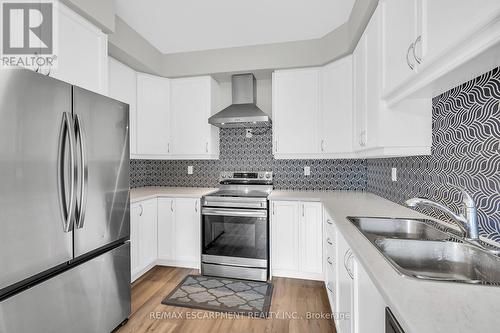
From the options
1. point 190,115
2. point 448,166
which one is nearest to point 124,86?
point 190,115

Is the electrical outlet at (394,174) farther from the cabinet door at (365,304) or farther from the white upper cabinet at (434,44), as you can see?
the cabinet door at (365,304)

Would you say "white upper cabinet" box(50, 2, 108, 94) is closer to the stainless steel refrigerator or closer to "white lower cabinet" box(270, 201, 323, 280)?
the stainless steel refrigerator

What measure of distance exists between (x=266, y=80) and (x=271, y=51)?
464mm

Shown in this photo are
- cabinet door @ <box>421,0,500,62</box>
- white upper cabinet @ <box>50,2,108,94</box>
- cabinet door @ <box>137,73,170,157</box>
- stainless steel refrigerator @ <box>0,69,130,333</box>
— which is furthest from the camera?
cabinet door @ <box>137,73,170,157</box>

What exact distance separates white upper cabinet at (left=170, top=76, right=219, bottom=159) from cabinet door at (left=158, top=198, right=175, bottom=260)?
0.66 metres

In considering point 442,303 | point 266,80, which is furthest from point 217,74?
point 442,303

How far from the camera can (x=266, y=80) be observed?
3.21 m

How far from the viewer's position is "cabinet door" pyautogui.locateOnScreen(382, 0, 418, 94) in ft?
3.98

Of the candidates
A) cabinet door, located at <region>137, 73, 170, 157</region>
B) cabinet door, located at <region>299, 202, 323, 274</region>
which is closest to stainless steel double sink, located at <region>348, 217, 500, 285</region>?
cabinet door, located at <region>299, 202, 323, 274</region>

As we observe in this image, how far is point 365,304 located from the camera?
101 centimetres

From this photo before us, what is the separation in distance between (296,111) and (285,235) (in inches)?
55.1

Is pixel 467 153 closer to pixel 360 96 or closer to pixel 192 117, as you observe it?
pixel 360 96

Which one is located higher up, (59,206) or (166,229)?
(59,206)

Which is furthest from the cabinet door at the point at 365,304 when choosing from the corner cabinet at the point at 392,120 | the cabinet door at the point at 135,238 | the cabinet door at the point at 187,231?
the cabinet door at the point at 135,238
